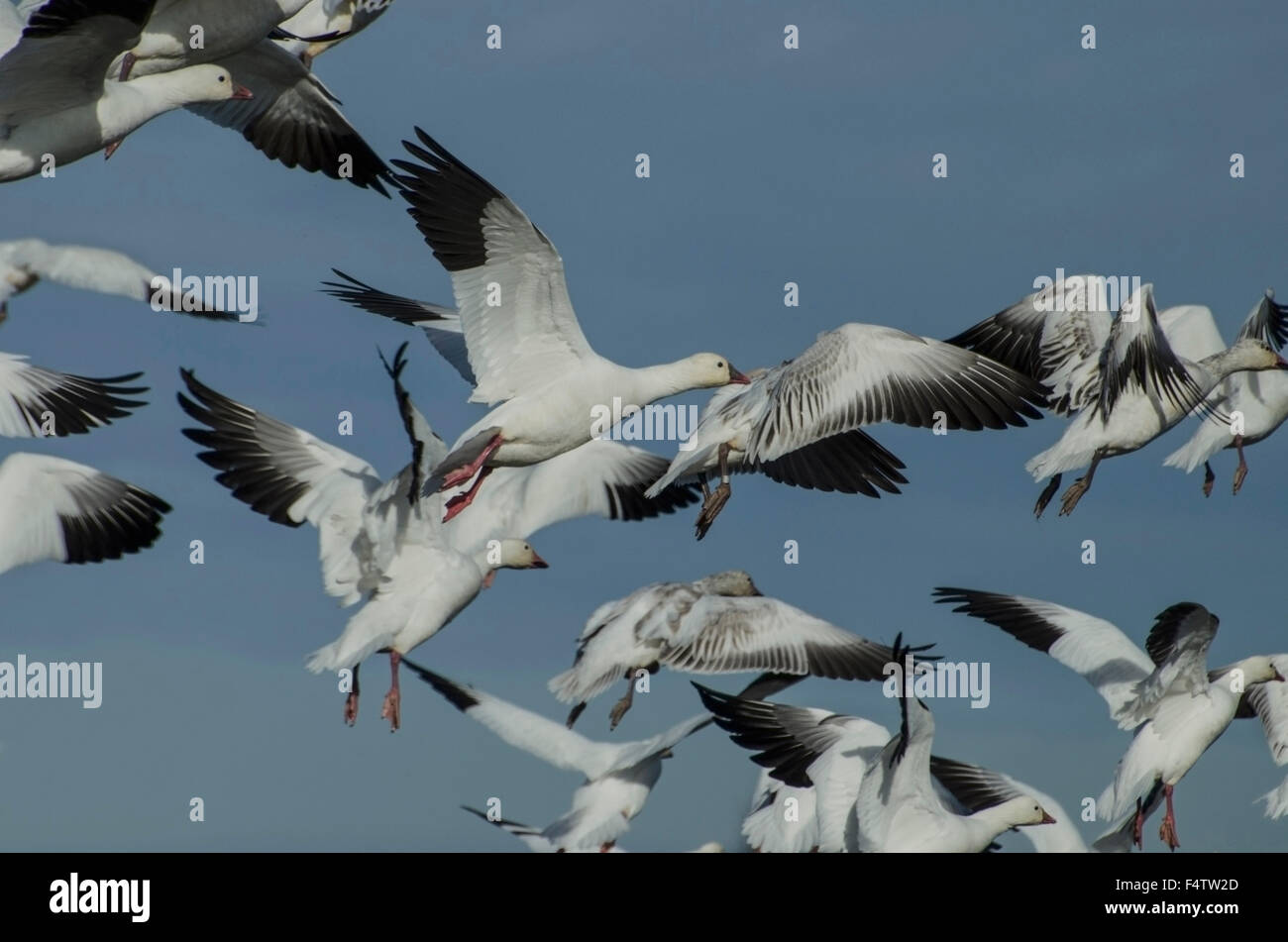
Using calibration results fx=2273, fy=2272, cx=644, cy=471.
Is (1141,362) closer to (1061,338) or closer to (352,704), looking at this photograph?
(1061,338)

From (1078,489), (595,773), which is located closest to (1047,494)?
(1078,489)

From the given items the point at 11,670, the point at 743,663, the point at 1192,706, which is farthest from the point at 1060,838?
the point at 11,670

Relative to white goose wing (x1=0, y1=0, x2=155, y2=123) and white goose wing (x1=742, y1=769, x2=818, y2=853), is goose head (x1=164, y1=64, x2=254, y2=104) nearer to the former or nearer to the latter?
white goose wing (x1=0, y1=0, x2=155, y2=123)

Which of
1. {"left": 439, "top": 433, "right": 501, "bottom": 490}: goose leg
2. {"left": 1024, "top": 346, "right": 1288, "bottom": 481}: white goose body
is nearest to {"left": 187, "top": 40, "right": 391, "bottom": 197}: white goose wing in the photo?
{"left": 439, "top": 433, "right": 501, "bottom": 490}: goose leg

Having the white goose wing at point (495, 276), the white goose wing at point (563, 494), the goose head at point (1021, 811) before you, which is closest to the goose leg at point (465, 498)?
the white goose wing at point (495, 276)

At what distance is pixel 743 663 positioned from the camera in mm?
13992

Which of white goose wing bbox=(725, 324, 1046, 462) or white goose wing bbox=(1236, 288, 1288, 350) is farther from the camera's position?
white goose wing bbox=(1236, 288, 1288, 350)

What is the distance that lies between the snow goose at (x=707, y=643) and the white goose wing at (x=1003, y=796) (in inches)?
43.5

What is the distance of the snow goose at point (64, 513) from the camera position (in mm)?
14312

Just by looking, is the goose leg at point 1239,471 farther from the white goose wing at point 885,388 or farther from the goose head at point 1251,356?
the white goose wing at point 885,388

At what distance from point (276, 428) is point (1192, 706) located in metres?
6.09

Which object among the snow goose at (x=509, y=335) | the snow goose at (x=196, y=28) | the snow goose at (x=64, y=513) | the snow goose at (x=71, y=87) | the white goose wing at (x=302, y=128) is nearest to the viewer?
the snow goose at (x=71, y=87)

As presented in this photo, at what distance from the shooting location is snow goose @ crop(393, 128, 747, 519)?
1236 centimetres

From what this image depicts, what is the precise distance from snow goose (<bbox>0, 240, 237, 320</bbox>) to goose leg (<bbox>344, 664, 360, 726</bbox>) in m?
2.45
